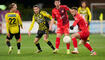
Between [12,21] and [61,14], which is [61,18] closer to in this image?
[61,14]

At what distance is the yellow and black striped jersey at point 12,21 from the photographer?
43.1ft

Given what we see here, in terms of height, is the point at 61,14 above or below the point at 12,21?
above

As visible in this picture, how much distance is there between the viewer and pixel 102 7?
31.6 meters

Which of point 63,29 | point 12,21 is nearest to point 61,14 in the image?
point 63,29

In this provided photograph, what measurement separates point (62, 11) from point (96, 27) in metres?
15.7

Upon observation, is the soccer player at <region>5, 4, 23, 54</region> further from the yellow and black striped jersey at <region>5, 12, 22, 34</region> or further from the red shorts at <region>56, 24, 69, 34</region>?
the red shorts at <region>56, 24, 69, 34</region>

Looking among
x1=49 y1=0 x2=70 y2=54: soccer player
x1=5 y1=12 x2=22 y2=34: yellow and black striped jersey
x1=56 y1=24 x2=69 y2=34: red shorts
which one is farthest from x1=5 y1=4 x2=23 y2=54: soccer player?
x1=56 y1=24 x2=69 y2=34: red shorts

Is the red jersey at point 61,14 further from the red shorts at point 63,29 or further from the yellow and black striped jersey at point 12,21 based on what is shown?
the yellow and black striped jersey at point 12,21

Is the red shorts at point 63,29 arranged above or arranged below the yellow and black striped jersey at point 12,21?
below

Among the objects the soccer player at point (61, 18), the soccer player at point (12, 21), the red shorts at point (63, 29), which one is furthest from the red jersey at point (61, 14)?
the soccer player at point (12, 21)

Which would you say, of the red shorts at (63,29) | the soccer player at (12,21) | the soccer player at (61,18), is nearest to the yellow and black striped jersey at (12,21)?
the soccer player at (12,21)

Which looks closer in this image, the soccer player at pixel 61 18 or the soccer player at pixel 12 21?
the soccer player at pixel 12 21

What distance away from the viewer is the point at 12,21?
1317 centimetres

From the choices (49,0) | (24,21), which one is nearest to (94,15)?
(24,21)
